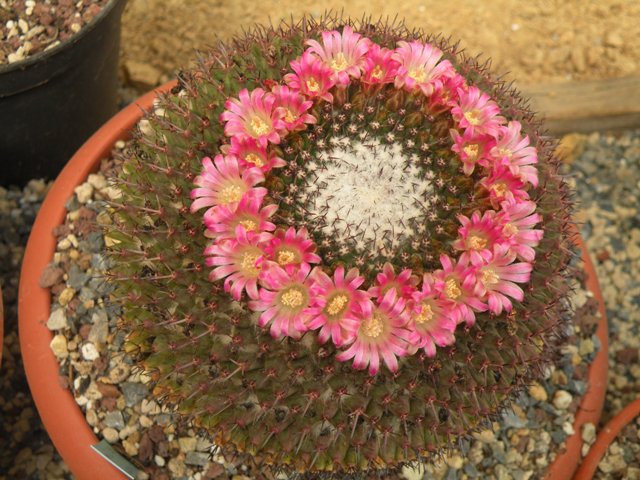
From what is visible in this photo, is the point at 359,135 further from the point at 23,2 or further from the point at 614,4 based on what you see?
the point at 614,4

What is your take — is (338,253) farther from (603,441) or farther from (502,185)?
(603,441)

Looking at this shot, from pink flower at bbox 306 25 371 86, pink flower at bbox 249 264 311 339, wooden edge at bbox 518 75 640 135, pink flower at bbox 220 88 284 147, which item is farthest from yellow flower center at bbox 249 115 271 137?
wooden edge at bbox 518 75 640 135

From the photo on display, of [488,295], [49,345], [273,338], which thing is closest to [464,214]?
[488,295]

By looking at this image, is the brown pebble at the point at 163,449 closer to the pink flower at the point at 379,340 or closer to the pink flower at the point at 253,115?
the pink flower at the point at 379,340

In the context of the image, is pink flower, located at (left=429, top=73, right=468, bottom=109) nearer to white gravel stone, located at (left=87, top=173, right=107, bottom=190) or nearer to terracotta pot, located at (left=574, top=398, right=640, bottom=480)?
white gravel stone, located at (left=87, top=173, right=107, bottom=190)

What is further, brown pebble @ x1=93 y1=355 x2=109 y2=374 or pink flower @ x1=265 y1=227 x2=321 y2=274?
brown pebble @ x1=93 y1=355 x2=109 y2=374
